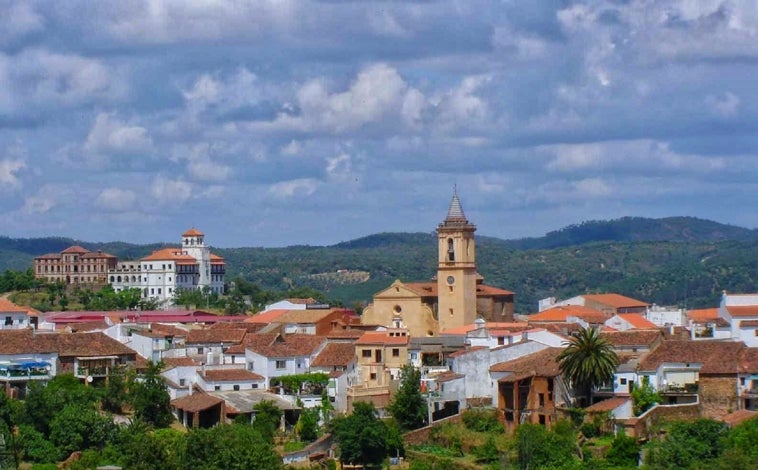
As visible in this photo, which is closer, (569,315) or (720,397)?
(720,397)

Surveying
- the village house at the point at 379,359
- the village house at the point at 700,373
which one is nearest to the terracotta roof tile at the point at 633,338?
the village house at the point at 700,373

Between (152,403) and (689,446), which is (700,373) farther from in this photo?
(152,403)

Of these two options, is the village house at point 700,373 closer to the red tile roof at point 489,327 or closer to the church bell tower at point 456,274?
the red tile roof at point 489,327

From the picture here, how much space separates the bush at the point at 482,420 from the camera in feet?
172

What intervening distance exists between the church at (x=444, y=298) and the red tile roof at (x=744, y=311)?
42.7ft

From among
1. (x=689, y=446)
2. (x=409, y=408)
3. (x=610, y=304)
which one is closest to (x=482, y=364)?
(x=409, y=408)

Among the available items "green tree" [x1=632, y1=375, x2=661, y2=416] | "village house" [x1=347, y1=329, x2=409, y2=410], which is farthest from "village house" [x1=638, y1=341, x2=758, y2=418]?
"village house" [x1=347, y1=329, x2=409, y2=410]

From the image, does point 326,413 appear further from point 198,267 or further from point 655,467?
point 198,267

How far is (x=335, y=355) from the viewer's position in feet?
196

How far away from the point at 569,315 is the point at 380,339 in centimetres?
1327

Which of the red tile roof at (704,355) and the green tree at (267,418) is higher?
the red tile roof at (704,355)

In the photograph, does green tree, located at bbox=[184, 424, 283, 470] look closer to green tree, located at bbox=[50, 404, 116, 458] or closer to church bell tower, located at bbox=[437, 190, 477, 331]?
green tree, located at bbox=[50, 404, 116, 458]

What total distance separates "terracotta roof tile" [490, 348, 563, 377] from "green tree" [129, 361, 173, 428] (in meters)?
11.8

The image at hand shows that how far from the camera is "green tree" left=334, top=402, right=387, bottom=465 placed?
4956cm
